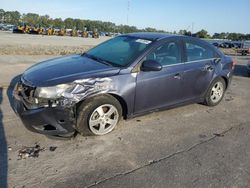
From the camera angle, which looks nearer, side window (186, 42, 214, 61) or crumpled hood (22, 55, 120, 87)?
crumpled hood (22, 55, 120, 87)

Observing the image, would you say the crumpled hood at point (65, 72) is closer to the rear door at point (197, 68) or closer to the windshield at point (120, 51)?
the windshield at point (120, 51)

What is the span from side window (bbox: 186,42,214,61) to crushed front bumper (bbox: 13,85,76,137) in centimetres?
261

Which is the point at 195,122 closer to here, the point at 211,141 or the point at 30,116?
the point at 211,141

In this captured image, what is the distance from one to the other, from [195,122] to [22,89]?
10.1ft

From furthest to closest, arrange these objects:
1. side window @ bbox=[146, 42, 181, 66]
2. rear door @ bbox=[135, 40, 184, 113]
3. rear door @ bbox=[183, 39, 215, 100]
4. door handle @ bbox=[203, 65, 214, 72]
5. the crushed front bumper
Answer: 1. door handle @ bbox=[203, 65, 214, 72]
2. rear door @ bbox=[183, 39, 215, 100]
3. side window @ bbox=[146, 42, 181, 66]
4. rear door @ bbox=[135, 40, 184, 113]
5. the crushed front bumper

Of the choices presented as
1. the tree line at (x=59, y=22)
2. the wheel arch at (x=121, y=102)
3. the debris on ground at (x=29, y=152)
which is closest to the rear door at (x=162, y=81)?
the wheel arch at (x=121, y=102)

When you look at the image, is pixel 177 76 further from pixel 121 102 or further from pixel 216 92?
pixel 216 92

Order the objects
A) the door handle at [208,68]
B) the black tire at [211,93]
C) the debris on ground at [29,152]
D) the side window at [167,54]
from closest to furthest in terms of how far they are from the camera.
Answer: the debris on ground at [29,152] → the side window at [167,54] → the door handle at [208,68] → the black tire at [211,93]

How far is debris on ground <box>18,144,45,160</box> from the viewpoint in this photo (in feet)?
11.0

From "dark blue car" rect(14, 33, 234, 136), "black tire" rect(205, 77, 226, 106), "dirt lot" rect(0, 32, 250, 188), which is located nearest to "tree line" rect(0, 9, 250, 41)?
"black tire" rect(205, 77, 226, 106)

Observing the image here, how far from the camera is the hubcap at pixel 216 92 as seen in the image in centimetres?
582

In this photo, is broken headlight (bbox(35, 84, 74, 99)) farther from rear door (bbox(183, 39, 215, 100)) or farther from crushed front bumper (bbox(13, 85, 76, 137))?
rear door (bbox(183, 39, 215, 100))

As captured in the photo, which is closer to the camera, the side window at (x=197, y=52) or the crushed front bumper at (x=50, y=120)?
the crushed front bumper at (x=50, y=120)

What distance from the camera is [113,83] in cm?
395
